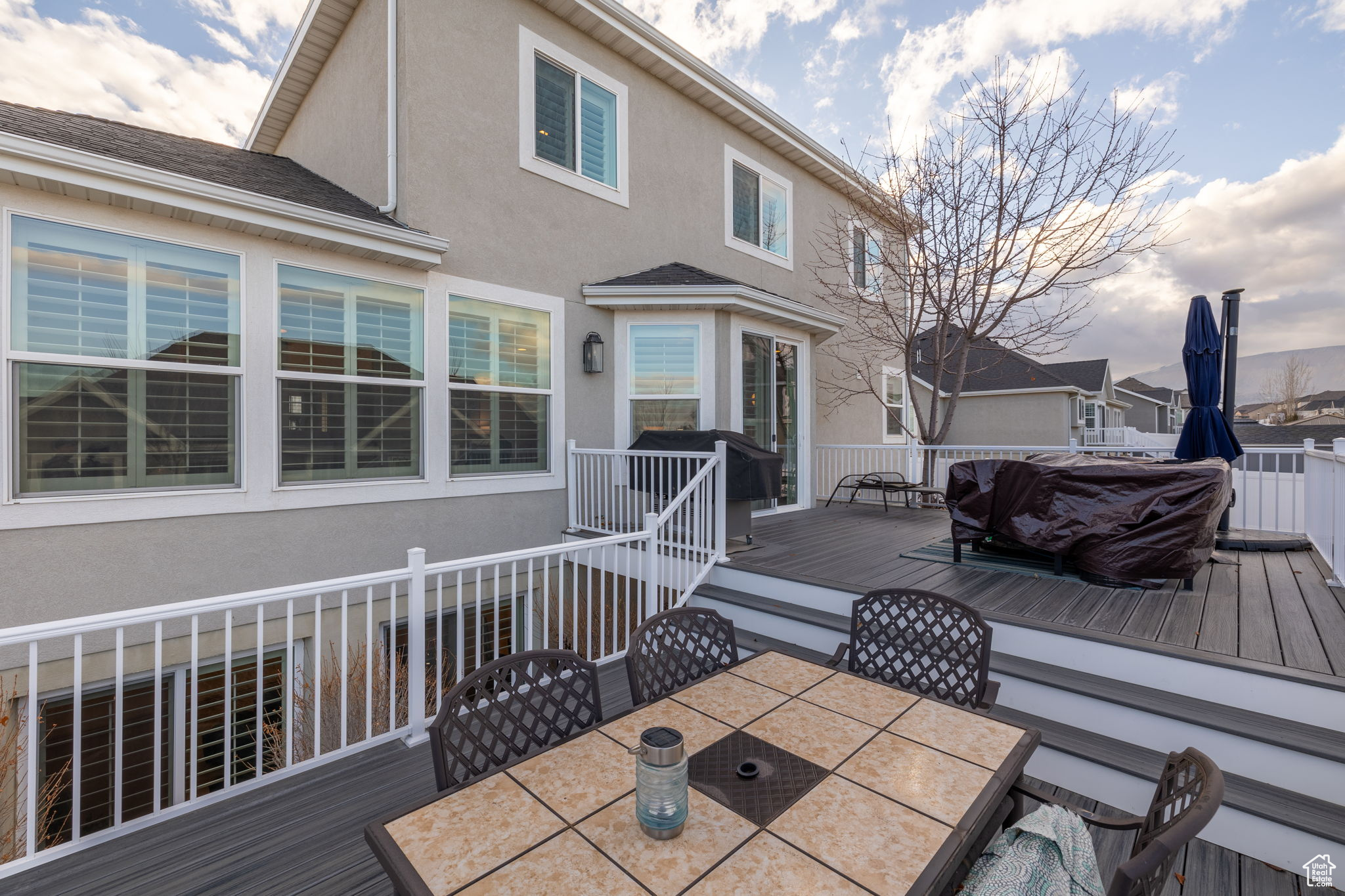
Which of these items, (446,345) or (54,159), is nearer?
(54,159)

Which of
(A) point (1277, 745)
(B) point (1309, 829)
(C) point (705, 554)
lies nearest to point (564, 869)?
(B) point (1309, 829)

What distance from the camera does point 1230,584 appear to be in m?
3.89

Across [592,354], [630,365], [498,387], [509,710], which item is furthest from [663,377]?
[509,710]

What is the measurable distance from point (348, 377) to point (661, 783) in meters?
4.49

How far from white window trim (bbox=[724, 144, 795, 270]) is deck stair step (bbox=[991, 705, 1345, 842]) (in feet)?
22.4

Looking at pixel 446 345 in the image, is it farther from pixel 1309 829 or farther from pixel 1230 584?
pixel 1230 584

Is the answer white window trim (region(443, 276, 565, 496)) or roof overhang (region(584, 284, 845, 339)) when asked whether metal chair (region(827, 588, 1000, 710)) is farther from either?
roof overhang (region(584, 284, 845, 339))

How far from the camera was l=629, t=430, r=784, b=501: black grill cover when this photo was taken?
5.22 m

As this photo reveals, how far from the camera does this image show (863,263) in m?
9.99

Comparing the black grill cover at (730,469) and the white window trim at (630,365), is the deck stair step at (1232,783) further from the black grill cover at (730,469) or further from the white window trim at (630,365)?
the white window trim at (630,365)

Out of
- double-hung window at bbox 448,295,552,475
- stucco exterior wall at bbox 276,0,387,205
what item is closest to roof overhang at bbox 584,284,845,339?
double-hung window at bbox 448,295,552,475

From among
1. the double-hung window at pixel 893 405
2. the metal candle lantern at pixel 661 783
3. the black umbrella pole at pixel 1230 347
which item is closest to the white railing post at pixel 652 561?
the metal candle lantern at pixel 661 783

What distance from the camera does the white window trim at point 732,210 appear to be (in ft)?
26.0

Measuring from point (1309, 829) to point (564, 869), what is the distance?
271 cm
